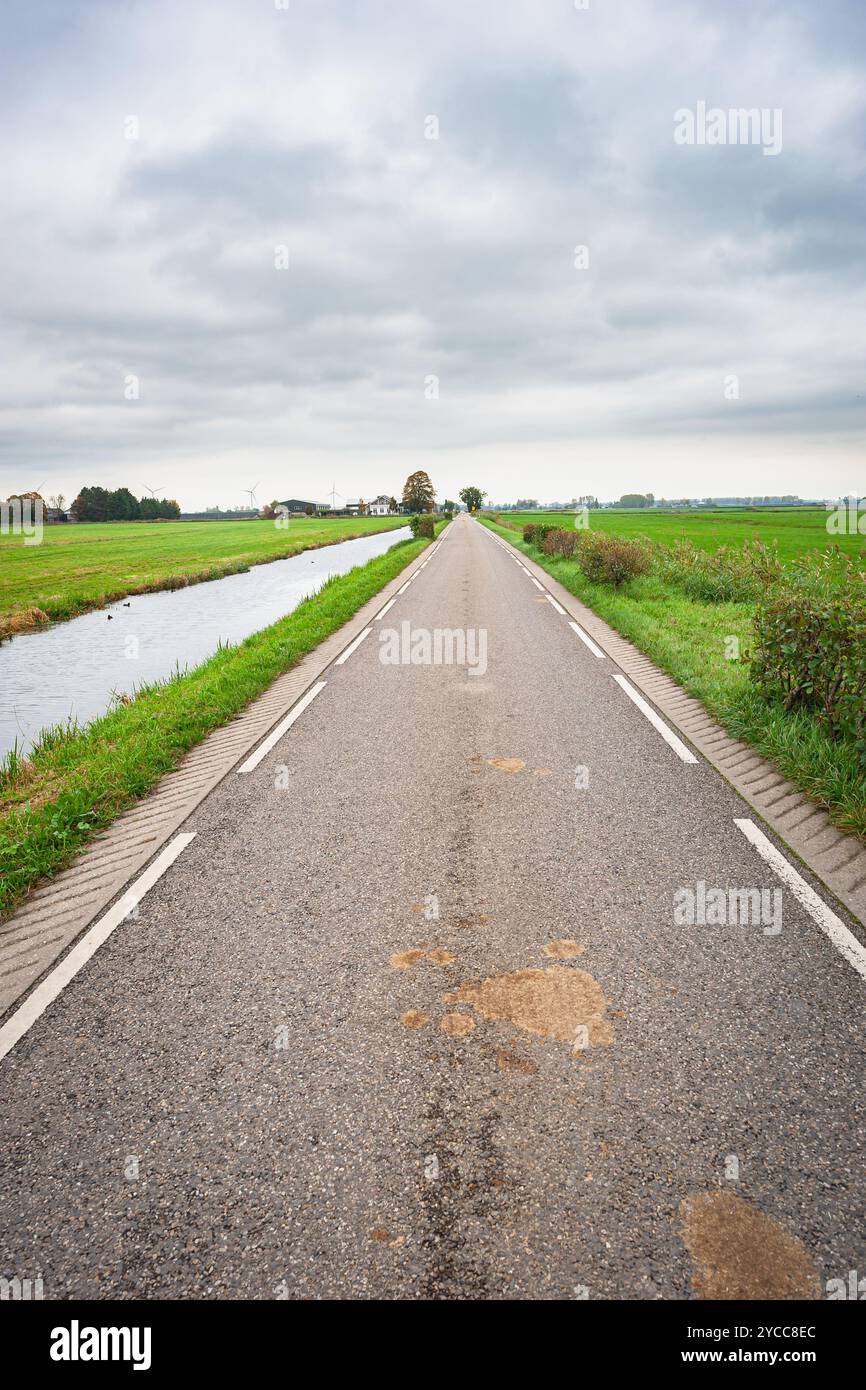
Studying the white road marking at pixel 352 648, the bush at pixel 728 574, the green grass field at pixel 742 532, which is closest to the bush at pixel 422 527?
the green grass field at pixel 742 532

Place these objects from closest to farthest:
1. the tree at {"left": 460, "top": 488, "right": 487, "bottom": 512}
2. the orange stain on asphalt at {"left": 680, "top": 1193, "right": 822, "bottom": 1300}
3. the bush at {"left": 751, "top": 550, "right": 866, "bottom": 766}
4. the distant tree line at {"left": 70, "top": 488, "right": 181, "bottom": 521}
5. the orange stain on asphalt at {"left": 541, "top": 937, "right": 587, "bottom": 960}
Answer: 1. the orange stain on asphalt at {"left": 680, "top": 1193, "right": 822, "bottom": 1300}
2. the orange stain on asphalt at {"left": 541, "top": 937, "right": 587, "bottom": 960}
3. the bush at {"left": 751, "top": 550, "right": 866, "bottom": 766}
4. the distant tree line at {"left": 70, "top": 488, "right": 181, "bottom": 521}
5. the tree at {"left": 460, "top": 488, "right": 487, "bottom": 512}

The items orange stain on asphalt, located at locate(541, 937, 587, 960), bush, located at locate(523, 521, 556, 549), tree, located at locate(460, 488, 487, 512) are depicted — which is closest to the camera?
orange stain on asphalt, located at locate(541, 937, 587, 960)

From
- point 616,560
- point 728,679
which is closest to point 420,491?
point 616,560

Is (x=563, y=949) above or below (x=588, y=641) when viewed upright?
below

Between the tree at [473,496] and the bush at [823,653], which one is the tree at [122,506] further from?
the bush at [823,653]

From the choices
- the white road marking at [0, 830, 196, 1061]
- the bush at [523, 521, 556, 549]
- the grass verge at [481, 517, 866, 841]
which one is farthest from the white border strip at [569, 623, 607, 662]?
the bush at [523, 521, 556, 549]

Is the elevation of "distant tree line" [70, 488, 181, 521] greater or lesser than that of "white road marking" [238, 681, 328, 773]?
greater

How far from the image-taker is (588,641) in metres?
13.0

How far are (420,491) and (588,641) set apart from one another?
124 m

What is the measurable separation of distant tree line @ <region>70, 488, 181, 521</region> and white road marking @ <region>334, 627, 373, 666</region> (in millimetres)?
116286

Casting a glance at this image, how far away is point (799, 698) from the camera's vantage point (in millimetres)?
7656

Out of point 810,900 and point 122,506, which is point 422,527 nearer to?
point 810,900

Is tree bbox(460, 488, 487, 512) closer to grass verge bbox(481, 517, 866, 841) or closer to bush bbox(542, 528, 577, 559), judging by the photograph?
bush bbox(542, 528, 577, 559)

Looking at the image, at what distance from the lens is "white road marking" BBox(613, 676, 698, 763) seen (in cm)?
712
